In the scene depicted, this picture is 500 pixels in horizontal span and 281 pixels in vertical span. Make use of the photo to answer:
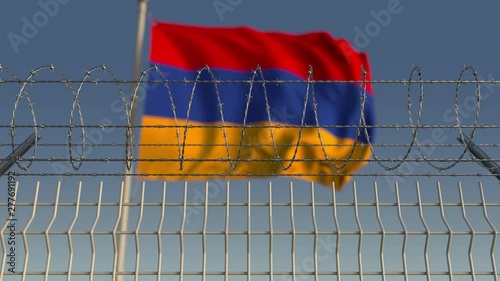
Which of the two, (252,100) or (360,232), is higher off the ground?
(252,100)

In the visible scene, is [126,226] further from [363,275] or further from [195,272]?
[363,275]

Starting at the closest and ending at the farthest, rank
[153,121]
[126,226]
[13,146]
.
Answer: [13,146]
[126,226]
[153,121]

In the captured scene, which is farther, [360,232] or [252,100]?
[252,100]

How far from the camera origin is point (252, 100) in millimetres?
11086

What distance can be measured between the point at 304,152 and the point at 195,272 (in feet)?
18.6

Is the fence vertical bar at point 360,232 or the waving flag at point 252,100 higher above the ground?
the waving flag at point 252,100

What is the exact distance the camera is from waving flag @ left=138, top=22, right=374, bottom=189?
1057 cm

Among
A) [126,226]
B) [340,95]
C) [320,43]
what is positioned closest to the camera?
[126,226]

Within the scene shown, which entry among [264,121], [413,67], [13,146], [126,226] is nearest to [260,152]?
[264,121]

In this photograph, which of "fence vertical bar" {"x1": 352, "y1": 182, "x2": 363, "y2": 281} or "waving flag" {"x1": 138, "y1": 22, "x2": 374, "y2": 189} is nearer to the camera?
"fence vertical bar" {"x1": 352, "y1": 182, "x2": 363, "y2": 281}

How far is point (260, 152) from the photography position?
1089 centimetres

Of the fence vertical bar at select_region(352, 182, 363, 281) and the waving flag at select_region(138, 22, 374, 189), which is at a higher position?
the waving flag at select_region(138, 22, 374, 189)

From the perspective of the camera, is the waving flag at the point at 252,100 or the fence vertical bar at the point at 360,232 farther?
the waving flag at the point at 252,100

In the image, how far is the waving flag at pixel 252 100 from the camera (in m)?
10.6
